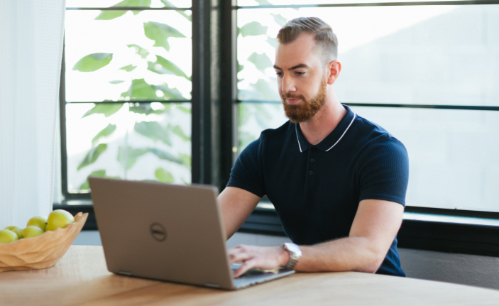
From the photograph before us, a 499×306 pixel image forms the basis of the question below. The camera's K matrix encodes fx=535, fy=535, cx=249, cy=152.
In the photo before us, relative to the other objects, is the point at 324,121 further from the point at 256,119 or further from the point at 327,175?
the point at 256,119

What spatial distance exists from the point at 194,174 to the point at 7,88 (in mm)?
1067

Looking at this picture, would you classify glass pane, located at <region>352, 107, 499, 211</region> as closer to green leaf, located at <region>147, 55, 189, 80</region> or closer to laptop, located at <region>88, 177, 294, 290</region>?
green leaf, located at <region>147, 55, 189, 80</region>

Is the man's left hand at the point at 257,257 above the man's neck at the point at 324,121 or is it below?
below

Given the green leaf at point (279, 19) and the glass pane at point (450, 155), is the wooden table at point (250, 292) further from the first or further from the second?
the green leaf at point (279, 19)

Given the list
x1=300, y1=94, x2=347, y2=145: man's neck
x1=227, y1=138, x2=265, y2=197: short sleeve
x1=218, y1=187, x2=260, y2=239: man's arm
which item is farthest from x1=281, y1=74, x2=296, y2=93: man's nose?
x1=218, y1=187, x2=260, y2=239: man's arm

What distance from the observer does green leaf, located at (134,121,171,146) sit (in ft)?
9.34

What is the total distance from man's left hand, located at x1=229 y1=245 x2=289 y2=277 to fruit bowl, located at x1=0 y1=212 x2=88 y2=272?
502 millimetres

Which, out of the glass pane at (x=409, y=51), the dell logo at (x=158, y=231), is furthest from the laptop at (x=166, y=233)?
the glass pane at (x=409, y=51)

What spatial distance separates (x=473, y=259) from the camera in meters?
2.31

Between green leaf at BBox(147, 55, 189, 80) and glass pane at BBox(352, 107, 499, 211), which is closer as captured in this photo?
glass pane at BBox(352, 107, 499, 211)

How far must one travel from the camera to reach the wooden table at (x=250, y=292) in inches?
46.8

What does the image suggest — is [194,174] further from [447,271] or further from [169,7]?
[447,271]

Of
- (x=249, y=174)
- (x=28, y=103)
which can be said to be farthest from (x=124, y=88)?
(x=249, y=174)

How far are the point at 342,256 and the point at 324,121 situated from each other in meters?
0.72
